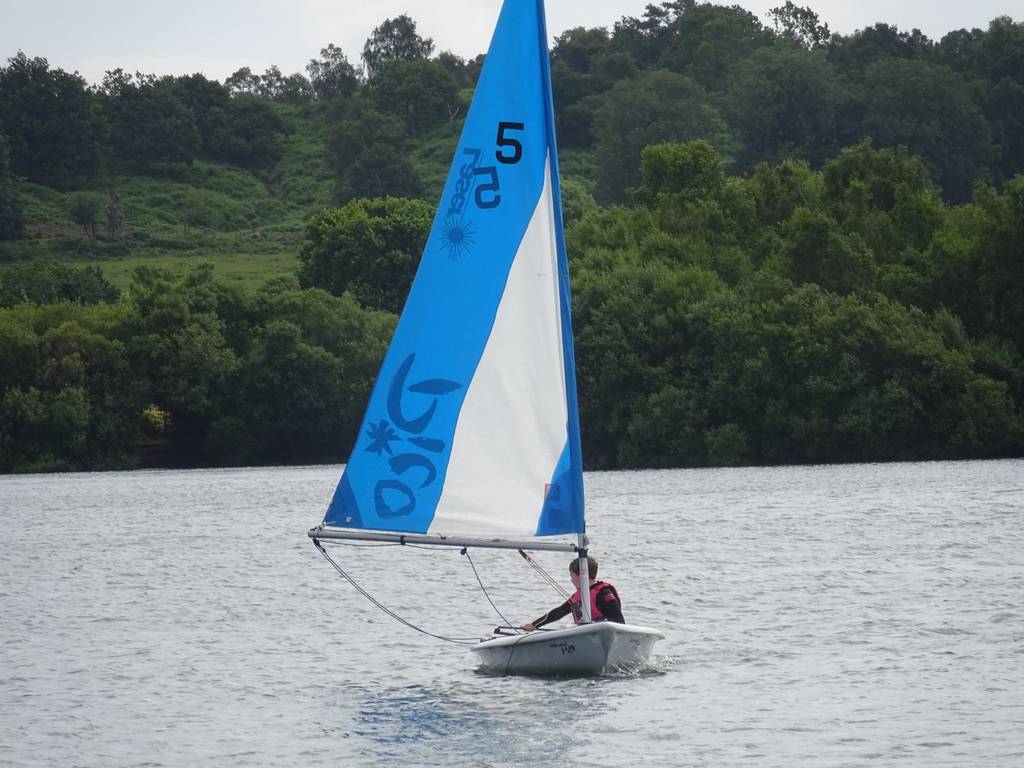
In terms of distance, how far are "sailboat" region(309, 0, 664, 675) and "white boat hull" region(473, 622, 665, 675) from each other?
22 centimetres

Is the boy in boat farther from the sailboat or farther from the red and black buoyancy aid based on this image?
the sailboat

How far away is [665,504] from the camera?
68812 mm

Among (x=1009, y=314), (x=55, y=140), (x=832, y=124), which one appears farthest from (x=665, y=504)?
(x=55, y=140)

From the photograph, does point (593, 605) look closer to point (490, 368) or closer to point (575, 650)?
point (575, 650)

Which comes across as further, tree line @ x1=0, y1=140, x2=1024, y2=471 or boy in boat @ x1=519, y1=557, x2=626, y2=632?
tree line @ x1=0, y1=140, x2=1024, y2=471

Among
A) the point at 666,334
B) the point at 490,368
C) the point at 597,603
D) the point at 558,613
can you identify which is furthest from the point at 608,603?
the point at 666,334

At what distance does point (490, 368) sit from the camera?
2458cm

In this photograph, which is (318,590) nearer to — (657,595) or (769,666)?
(657,595)

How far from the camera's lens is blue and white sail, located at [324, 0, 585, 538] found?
23359 millimetres

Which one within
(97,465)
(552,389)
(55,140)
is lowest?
(97,465)

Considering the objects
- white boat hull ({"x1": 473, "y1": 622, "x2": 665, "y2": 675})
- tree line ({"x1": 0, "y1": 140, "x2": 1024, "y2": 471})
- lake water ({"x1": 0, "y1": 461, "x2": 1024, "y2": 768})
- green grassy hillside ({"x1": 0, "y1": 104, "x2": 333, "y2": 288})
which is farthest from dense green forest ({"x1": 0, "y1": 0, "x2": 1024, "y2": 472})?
white boat hull ({"x1": 473, "y1": 622, "x2": 665, "y2": 675})

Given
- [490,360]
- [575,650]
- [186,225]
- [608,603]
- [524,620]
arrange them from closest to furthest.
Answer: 1. [490,360]
2. [608,603]
3. [575,650]
4. [524,620]
5. [186,225]

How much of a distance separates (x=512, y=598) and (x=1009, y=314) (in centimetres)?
5908

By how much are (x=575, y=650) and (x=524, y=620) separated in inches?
418
